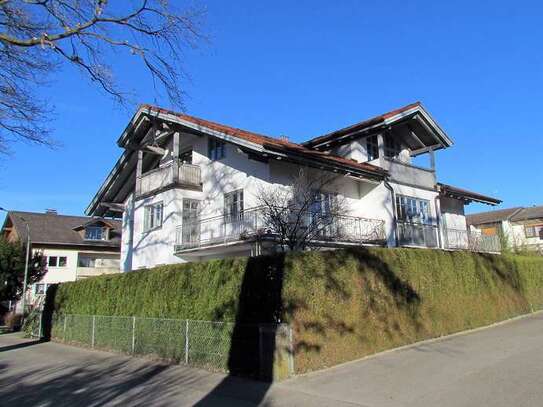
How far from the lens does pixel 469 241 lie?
27.4 m

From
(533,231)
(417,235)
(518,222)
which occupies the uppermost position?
(518,222)

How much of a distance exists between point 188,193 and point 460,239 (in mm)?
15161

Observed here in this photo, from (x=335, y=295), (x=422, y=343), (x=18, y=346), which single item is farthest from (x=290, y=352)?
(x=18, y=346)

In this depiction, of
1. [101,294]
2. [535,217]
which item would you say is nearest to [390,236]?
[101,294]

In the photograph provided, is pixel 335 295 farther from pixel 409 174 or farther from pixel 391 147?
pixel 391 147

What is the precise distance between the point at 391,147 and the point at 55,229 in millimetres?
37827

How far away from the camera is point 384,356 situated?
451 inches

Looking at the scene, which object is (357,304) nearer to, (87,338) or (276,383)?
(276,383)

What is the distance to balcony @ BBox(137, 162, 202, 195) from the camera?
73.5 feet

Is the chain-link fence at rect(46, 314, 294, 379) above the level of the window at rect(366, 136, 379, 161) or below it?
below

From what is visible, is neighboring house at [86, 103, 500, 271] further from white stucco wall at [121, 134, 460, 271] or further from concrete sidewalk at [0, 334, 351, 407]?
concrete sidewalk at [0, 334, 351, 407]

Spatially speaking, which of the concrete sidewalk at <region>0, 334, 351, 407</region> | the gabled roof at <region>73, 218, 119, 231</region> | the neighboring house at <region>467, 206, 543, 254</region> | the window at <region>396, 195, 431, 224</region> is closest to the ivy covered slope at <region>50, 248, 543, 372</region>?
the concrete sidewalk at <region>0, 334, 351, 407</region>

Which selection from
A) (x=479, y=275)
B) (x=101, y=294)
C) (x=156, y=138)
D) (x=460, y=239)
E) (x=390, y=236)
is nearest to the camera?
(x=479, y=275)

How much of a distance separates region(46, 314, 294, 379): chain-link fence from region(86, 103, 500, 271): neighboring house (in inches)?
197
